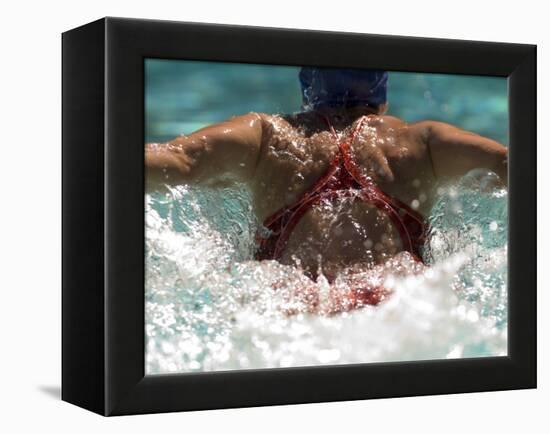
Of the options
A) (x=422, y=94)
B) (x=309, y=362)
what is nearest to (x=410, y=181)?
(x=422, y=94)

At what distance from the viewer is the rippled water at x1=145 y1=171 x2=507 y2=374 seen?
4.99 metres

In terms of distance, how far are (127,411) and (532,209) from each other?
1.84 metres

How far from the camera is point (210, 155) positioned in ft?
16.7

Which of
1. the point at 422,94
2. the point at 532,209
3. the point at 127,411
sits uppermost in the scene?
the point at 422,94

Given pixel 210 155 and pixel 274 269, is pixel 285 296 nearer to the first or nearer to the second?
pixel 274 269

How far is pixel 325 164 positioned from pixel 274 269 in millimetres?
451

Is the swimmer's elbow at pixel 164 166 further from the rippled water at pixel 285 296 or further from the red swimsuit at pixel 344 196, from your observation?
the red swimsuit at pixel 344 196

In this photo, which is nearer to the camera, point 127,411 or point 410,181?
point 127,411

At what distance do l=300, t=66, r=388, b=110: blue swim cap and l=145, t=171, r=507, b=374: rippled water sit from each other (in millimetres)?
448

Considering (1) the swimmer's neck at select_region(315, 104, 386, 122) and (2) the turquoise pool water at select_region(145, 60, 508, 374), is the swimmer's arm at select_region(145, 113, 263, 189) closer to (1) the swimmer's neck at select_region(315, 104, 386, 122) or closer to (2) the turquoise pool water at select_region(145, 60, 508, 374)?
(2) the turquoise pool water at select_region(145, 60, 508, 374)

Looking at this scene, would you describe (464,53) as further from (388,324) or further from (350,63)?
(388,324)

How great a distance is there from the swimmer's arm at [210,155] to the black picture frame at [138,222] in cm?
9

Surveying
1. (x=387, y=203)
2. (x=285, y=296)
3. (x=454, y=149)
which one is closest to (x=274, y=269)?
(x=285, y=296)

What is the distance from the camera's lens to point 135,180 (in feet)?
16.1
